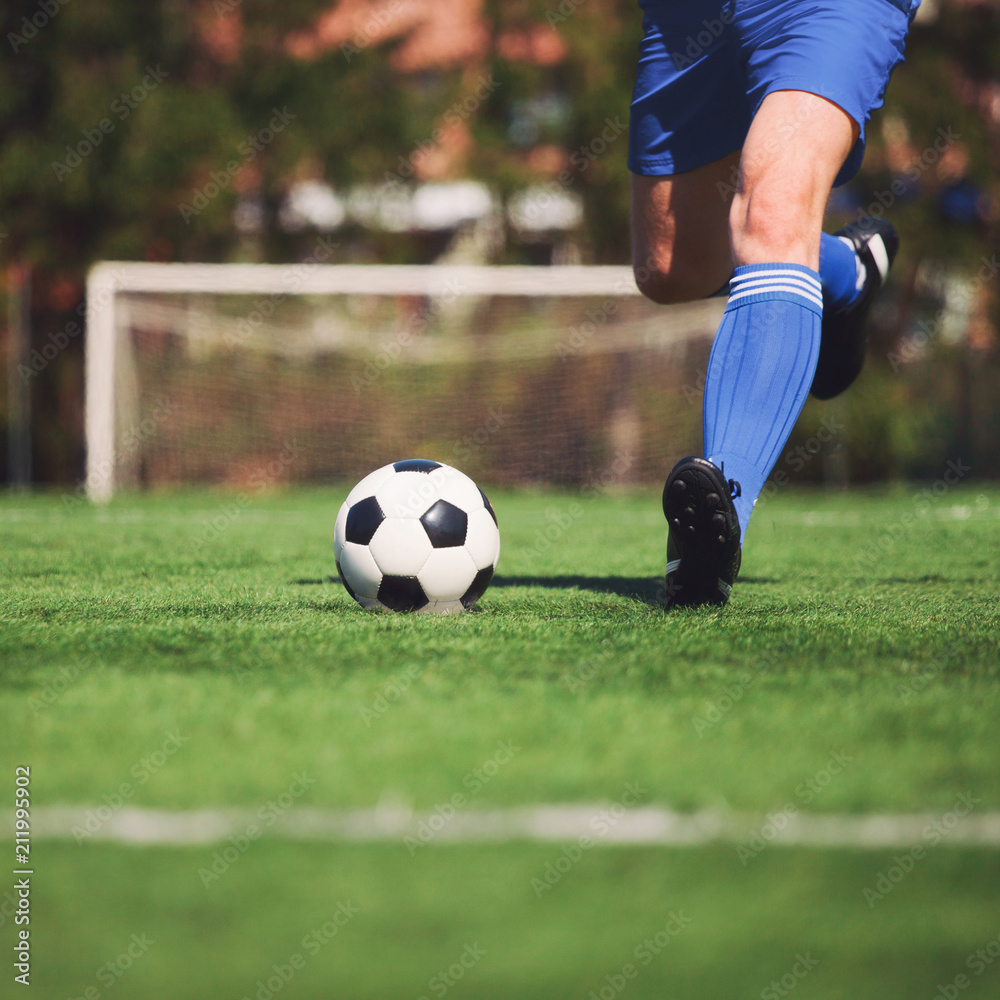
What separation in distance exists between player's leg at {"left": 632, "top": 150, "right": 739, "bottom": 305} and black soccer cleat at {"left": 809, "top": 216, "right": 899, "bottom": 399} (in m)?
0.38

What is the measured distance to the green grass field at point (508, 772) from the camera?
0.94m

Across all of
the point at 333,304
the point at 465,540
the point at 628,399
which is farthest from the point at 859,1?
the point at 333,304

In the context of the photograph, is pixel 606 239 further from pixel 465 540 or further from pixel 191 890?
pixel 191 890

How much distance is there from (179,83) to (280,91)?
1079 millimetres

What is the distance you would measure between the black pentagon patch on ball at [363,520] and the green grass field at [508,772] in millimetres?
169

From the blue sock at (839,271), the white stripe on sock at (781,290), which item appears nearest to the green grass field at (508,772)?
the white stripe on sock at (781,290)

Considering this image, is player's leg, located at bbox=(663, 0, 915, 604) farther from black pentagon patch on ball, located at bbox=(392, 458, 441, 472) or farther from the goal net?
the goal net

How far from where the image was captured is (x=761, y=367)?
2539 mm

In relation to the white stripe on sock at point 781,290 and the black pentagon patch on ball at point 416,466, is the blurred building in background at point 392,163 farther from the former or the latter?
the black pentagon patch on ball at point 416,466

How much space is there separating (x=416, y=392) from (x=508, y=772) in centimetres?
1020

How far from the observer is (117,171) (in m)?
12.0

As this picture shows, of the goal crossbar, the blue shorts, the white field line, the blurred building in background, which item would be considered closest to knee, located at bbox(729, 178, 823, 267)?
the blue shorts

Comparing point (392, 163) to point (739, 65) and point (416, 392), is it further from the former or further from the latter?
point (739, 65)

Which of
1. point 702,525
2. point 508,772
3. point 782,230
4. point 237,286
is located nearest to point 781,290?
point 782,230
